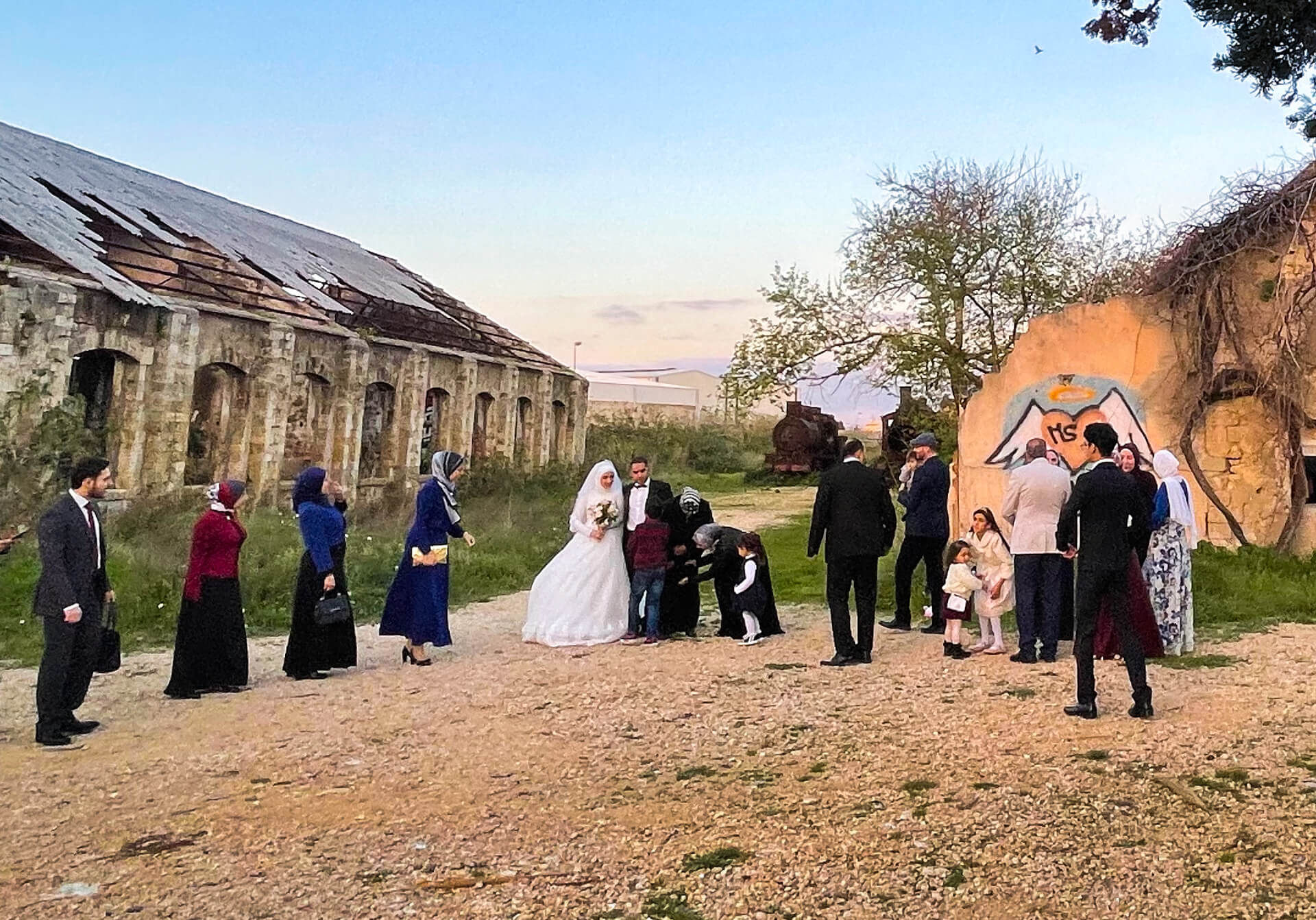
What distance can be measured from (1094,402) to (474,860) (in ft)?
30.9

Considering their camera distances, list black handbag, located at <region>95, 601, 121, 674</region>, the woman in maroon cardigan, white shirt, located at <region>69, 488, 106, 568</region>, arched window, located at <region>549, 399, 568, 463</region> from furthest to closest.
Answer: arched window, located at <region>549, 399, 568, 463</region>
the woman in maroon cardigan
black handbag, located at <region>95, 601, 121, 674</region>
white shirt, located at <region>69, 488, 106, 568</region>

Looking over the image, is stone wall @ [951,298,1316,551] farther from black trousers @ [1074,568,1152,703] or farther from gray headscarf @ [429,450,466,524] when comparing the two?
gray headscarf @ [429,450,466,524]

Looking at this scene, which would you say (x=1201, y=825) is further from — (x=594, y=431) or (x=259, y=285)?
(x=594, y=431)

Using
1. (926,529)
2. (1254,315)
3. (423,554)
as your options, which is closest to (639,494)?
(423,554)

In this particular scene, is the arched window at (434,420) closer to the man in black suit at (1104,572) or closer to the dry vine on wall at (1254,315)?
the dry vine on wall at (1254,315)

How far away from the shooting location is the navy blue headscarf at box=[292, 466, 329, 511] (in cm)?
753

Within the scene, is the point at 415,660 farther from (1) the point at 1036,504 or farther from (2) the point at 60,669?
(1) the point at 1036,504

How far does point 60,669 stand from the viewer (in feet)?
19.1

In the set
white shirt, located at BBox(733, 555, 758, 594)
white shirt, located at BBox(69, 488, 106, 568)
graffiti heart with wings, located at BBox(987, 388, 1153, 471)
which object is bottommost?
white shirt, located at BBox(733, 555, 758, 594)

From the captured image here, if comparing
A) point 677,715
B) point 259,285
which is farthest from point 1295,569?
point 259,285

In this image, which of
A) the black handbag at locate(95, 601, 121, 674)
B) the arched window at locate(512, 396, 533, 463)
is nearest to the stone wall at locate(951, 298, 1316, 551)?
the black handbag at locate(95, 601, 121, 674)

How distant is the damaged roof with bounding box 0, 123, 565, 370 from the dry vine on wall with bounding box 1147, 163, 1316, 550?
1405cm

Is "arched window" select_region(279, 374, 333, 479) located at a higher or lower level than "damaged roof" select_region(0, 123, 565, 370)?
Answer: lower

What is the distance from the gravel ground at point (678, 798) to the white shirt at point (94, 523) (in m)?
1.03
